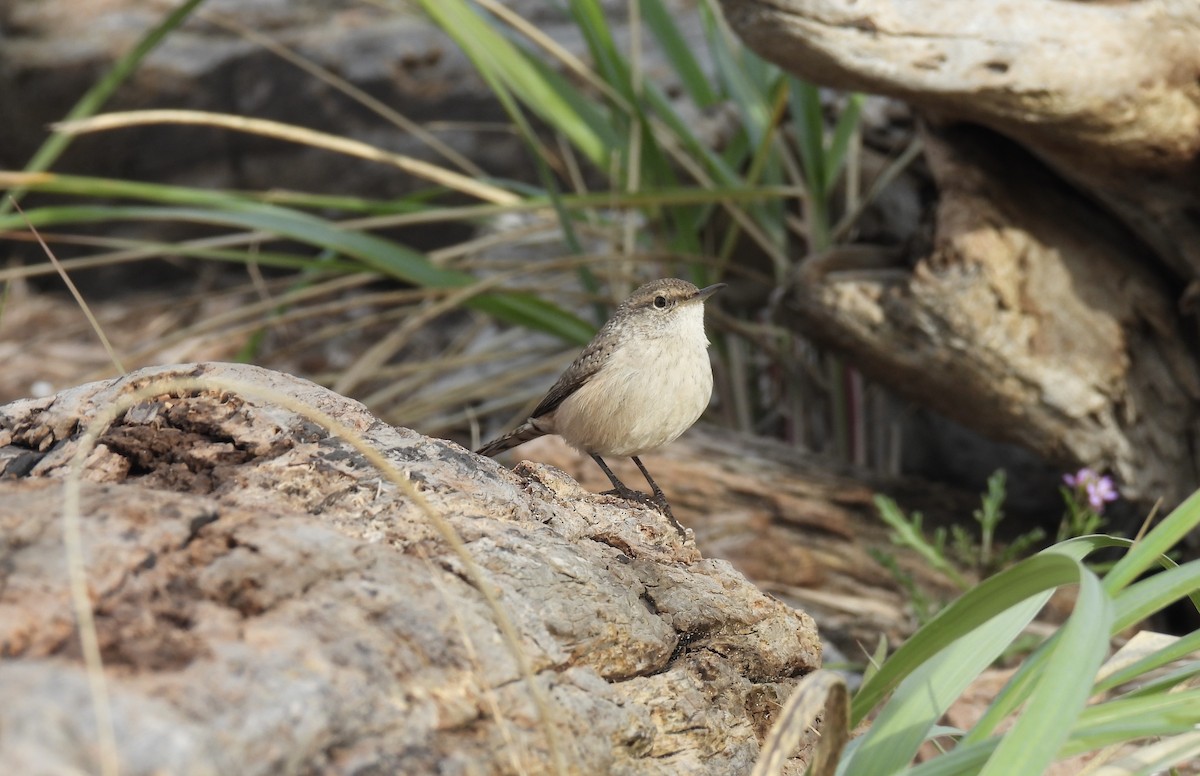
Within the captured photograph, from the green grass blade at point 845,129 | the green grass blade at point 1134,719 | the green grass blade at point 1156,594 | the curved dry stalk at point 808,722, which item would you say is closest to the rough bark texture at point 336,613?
the curved dry stalk at point 808,722

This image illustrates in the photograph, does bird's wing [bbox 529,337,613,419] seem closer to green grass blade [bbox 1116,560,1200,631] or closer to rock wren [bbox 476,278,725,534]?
rock wren [bbox 476,278,725,534]

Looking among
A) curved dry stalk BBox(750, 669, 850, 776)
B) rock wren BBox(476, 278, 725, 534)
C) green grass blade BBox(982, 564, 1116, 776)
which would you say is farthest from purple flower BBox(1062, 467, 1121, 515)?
curved dry stalk BBox(750, 669, 850, 776)

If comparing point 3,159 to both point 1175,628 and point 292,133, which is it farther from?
point 1175,628

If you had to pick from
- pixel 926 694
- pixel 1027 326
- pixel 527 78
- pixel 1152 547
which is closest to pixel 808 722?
pixel 926 694

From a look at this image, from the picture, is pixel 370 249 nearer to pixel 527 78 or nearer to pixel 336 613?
pixel 527 78

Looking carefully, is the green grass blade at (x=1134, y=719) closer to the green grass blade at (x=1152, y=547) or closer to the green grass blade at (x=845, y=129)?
the green grass blade at (x=1152, y=547)

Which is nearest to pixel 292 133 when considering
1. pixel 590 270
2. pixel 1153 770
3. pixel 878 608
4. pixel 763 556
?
pixel 590 270

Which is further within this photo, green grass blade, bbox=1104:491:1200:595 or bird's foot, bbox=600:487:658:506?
bird's foot, bbox=600:487:658:506
